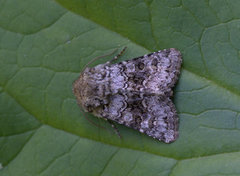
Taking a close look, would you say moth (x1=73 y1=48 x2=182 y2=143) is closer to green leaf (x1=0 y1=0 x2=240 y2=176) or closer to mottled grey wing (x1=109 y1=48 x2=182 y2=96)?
mottled grey wing (x1=109 y1=48 x2=182 y2=96)

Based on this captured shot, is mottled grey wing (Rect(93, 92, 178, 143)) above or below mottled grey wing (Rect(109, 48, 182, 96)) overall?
below

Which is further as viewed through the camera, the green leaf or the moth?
the moth

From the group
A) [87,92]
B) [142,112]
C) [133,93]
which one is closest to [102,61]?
[87,92]

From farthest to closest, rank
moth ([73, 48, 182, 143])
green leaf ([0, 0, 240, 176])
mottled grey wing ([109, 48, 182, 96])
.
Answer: moth ([73, 48, 182, 143]), mottled grey wing ([109, 48, 182, 96]), green leaf ([0, 0, 240, 176])

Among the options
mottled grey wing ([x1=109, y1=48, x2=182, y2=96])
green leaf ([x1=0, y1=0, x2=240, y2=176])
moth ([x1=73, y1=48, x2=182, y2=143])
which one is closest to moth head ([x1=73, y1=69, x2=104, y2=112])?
moth ([x1=73, y1=48, x2=182, y2=143])

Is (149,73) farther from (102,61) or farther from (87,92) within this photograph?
(87,92)

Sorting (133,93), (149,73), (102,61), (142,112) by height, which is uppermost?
(102,61)

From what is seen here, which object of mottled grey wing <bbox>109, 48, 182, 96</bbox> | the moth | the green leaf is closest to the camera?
the green leaf
